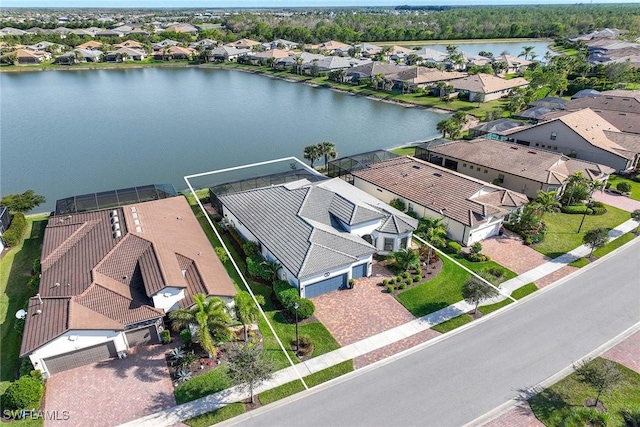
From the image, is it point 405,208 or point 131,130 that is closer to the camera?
point 405,208

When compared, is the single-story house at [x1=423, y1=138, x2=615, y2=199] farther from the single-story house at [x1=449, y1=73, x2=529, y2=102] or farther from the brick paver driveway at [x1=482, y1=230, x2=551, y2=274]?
the single-story house at [x1=449, y1=73, x2=529, y2=102]

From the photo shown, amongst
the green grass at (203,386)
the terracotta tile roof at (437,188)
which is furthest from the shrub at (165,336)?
the terracotta tile roof at (437,188)

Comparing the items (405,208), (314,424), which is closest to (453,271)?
(405,208)

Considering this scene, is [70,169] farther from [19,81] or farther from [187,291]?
[19,81]

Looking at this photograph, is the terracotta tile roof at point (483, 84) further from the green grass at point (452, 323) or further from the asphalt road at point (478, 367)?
the green grass at point (452, 323)

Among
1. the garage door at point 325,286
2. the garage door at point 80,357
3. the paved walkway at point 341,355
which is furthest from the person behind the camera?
the garage door at point 325,286

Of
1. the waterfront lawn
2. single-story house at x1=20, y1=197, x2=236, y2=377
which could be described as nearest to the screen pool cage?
single-story house at x1=20, y1=197, x2=236, y2=377

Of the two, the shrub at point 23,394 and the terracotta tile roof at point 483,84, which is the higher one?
the terracotta tile roof at point 483,84
